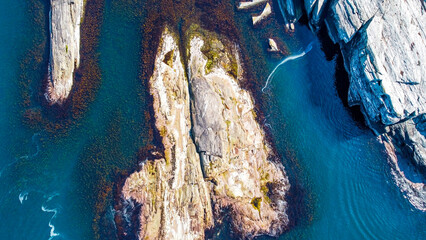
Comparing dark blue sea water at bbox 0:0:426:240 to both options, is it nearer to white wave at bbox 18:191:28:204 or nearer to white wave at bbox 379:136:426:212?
white wave at bbox 18:191:28:204

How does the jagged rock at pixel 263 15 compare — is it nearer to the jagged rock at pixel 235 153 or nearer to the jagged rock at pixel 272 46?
the jagged rock at pixel 272 46

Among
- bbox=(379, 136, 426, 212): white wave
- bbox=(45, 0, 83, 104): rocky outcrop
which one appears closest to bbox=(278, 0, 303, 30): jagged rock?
bbox=(379, 136, 426, 212): white wave

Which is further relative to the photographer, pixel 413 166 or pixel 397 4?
pixel 413 166

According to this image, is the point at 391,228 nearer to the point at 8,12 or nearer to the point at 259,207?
the point at 259,207

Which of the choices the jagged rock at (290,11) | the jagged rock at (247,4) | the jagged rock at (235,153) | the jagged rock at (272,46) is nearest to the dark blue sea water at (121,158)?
the jagged rock at (235,153)

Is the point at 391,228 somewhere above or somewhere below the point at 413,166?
below

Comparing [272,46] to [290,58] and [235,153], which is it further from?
[235,153]

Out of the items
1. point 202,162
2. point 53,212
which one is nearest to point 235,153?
point 202,162

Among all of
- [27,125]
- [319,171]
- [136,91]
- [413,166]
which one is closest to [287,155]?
[319,171]
